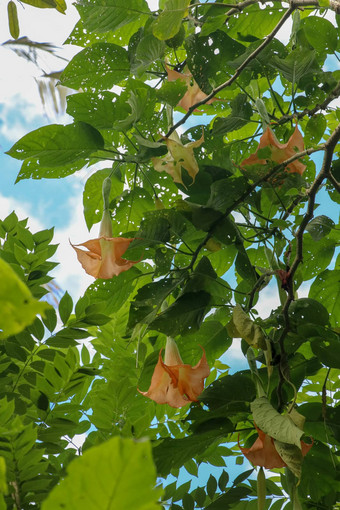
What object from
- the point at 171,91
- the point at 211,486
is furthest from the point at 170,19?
the point at 211,486

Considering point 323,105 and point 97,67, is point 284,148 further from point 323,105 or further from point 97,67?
point 97,67

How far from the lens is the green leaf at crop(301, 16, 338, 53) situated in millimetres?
605

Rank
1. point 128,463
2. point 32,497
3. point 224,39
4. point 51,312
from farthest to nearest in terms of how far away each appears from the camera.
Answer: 1. point 224,39
2. point 51,312
3. point 32,497
4. point 128,463

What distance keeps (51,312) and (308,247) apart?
29cm

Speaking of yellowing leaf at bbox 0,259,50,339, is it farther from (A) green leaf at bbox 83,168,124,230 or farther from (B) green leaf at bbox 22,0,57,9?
(A) green leaf at bbox 83,168,124,230

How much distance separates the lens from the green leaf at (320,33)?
1.98ft

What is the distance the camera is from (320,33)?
2.00 ft

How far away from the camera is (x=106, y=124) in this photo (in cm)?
54

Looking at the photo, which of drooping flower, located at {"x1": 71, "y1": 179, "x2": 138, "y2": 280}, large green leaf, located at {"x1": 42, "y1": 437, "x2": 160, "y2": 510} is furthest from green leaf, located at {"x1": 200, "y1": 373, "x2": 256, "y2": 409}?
large green leaf, located at {"x1": 42, "y1": 437, "x2": 160, "y2": 510}

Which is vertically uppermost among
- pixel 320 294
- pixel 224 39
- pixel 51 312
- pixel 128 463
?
pixel 224 39

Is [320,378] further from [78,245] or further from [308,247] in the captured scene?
[78,245]

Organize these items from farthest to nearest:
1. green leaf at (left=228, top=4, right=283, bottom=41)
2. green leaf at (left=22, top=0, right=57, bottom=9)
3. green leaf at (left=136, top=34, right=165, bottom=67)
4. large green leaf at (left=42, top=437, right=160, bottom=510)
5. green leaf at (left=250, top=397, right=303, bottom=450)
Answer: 1. green leaf at (left=228, top=4, right=283, bottom=41)
2. green leaf at (left=136, top=34, right=165, bottom=67)
3. green leaf at (left=22, top=0, right=57, bottom=9)
4. green leaf at (left=250, top=397, right=303, bottom=450)
5. large green leaf at (left=42, top=437, right=160, bottom=510)

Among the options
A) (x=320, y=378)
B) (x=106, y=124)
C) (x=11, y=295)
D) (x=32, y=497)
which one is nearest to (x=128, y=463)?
(x=11, y=295)

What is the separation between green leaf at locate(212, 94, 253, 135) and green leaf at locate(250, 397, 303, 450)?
11.2 inches
